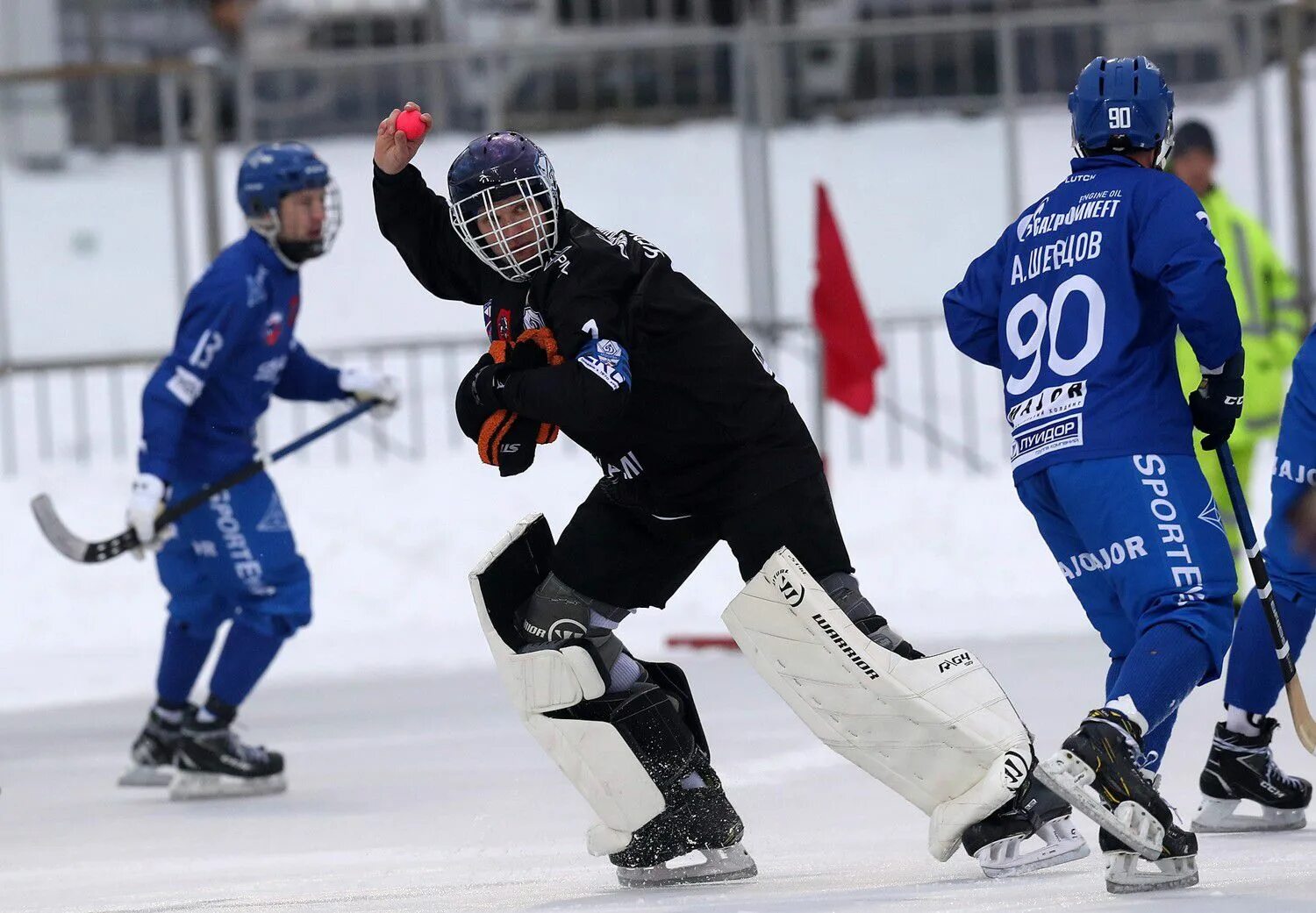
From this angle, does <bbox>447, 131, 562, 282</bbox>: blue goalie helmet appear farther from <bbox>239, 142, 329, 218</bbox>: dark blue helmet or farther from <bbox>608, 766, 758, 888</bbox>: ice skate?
<bbox>239, 142, 329, 218</bbox>: dark blue helmet

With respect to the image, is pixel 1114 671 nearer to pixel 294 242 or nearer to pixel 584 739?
pixel 584 739

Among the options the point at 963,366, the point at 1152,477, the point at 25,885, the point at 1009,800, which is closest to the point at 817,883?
the point at 1009,800

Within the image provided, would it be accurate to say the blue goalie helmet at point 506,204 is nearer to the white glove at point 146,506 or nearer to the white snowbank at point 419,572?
the white glove at point 146,506

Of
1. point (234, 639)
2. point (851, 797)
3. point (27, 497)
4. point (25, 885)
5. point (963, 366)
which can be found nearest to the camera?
point (25, 885)

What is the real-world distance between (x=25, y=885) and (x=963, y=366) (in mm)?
8620

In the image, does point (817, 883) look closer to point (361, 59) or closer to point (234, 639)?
point (234, 639)

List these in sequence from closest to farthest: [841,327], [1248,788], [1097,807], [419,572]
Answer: [1097,807]
[1248,788]
[841,327]
[419,572]

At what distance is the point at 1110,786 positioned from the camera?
4.01m

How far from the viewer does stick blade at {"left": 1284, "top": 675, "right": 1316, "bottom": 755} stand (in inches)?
181

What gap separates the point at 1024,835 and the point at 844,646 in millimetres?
507

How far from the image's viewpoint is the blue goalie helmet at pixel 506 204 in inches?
177

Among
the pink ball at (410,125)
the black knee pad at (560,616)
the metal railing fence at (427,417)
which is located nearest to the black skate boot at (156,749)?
the black knee pad at (560,616)

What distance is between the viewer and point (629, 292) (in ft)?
14.9

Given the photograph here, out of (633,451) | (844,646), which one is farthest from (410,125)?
(844,646)
